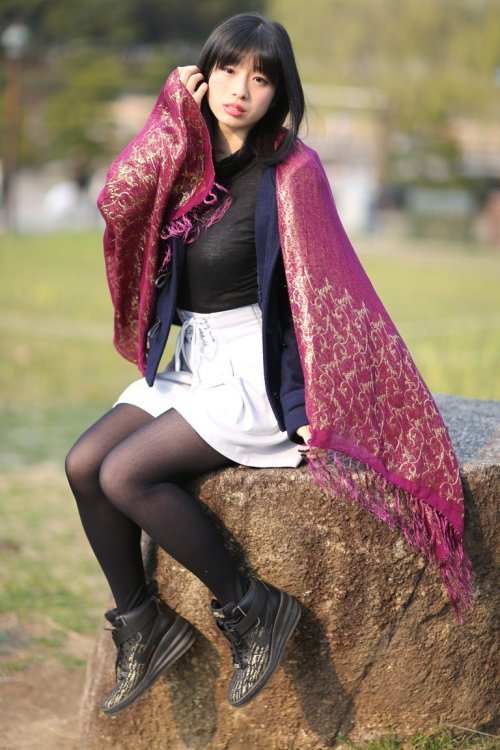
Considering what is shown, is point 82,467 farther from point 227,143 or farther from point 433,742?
point 433,742

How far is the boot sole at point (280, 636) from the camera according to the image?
2.47m

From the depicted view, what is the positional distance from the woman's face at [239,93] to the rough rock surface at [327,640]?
2.84 feet

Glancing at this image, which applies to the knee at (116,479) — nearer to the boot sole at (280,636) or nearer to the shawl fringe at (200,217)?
the boot sole at (280,636)

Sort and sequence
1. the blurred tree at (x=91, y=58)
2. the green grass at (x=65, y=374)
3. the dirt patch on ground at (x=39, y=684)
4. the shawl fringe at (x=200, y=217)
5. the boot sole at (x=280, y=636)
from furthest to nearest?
1. the blurred tree at (x=91, y=58)
2. the green grass at (x=65, y=374)
3. the dirt patch on ground at (x=39, y=684)
4. the shawl fringe at (x=200, y=217)
5. the boot sole at (x=280, y=636)

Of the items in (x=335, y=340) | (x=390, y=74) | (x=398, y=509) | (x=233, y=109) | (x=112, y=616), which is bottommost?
(x=112, y=616)

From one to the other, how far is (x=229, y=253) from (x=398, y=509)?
2.46ft

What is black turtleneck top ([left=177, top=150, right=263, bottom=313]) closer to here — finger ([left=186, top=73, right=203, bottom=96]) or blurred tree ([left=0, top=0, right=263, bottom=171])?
finger ([left=186, top=73, right=203, bottom=96])

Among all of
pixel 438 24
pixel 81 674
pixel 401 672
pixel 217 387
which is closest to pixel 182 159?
pixel 217 387

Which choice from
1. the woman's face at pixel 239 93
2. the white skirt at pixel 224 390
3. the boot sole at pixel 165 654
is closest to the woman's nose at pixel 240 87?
the woman's face at pixel 239 93

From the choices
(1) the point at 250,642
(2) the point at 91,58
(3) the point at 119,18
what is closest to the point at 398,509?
(1) the point at 250,642

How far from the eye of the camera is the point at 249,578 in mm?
2572

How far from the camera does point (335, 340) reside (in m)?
2.56

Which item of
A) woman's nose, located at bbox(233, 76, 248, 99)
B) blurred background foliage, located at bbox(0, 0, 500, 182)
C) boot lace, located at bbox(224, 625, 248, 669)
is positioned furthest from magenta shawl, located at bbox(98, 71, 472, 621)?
blurred background foliage, located at bbox(0, 0, 500, 182)

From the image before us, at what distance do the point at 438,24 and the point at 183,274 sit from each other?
31.9 metres
